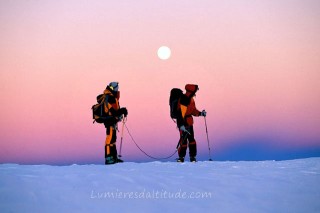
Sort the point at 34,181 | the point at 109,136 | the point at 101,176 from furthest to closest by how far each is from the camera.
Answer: the point at 109,136, the point at 101,176, the point at 34,181

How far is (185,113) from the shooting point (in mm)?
12469

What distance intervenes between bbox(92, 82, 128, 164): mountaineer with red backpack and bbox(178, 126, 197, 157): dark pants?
1930mm

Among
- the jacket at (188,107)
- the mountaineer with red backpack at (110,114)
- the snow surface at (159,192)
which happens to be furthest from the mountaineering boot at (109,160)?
the snow surface at (159,192)

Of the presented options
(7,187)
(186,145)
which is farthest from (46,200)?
(186,145)

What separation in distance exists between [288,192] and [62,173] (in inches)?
179

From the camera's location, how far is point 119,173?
8.26m

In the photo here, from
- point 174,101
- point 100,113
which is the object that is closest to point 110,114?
point 100,113

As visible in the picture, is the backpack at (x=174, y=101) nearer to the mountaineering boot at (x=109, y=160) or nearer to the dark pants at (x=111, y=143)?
the dark pants at (x=111, y=143)

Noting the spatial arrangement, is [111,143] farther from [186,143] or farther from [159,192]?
[159,192]

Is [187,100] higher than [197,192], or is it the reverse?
[187,100]

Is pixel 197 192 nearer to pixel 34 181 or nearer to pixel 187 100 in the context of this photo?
pixel 34 181

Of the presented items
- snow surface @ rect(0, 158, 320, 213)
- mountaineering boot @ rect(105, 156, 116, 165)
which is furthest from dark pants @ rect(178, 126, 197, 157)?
snow surface @ rect(0, 158, 320, 213)

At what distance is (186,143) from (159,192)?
19.8 feet

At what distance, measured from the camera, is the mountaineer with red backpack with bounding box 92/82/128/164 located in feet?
38.6
